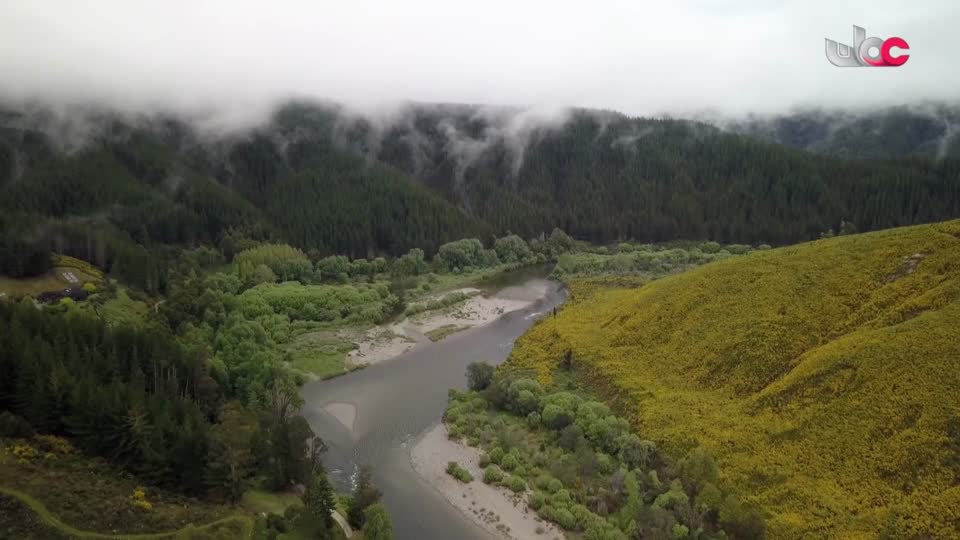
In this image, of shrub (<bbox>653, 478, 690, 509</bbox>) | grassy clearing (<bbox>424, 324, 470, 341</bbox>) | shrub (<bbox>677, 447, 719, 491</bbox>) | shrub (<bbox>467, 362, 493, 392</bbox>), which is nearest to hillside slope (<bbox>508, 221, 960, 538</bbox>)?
shrub (<bbox>677, 447, 719, 491</bbox>)

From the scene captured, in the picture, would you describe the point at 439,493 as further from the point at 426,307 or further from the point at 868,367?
the point at 426,307

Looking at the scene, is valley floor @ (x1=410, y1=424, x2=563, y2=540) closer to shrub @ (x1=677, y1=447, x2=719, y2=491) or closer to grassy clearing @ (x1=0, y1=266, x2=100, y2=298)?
shrub @ (x1=677, y1=447, x2=719, y2=491)

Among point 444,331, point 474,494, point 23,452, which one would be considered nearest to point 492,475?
point 474,494

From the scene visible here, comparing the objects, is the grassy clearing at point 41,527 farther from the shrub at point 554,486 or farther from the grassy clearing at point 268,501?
the shrub at point 554,486

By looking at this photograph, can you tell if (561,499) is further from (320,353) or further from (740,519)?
(320,353)

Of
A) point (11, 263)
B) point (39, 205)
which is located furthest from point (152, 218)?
point (11, 263)

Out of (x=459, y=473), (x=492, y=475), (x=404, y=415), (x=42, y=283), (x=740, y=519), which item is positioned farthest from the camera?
(x=42, y=283)
